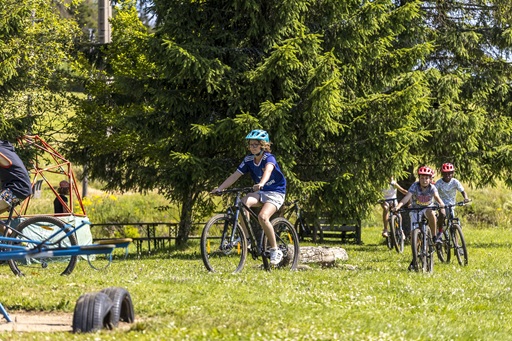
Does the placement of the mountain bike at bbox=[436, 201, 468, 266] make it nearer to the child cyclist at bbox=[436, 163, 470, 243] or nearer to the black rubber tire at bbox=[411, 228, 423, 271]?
the child cyclist at bbox=[436, 163, 470, 243]

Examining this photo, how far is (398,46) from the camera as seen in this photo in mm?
24922

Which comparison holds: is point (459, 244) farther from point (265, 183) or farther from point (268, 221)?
point (265, 183)

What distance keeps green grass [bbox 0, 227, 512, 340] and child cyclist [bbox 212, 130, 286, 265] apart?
603 mm

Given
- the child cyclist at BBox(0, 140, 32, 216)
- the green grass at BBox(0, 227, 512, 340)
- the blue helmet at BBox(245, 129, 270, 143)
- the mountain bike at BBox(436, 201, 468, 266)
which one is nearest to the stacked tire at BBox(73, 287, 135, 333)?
the green grass at BBox(0, 227, 512, 340)

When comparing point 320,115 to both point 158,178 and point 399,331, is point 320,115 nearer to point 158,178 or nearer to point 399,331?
point 158,178

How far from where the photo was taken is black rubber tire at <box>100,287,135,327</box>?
7523 millimetres

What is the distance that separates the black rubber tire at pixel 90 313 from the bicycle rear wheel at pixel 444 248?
9226 mm

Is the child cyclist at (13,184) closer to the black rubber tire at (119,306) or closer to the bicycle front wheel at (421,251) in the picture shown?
the black rubber tire at (119,306)

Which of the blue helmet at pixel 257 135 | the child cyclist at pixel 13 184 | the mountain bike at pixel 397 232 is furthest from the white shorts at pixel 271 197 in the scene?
the mountain bike at pixel 397 232

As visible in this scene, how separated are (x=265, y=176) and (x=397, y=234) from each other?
9.93 meters

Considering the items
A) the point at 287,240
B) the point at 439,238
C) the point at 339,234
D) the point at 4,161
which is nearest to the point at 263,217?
the point at 287,240

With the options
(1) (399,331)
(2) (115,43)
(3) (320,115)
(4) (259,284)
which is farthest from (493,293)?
(2) (115,43)

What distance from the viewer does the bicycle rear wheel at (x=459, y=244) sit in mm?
15906

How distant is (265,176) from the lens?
470 inches
